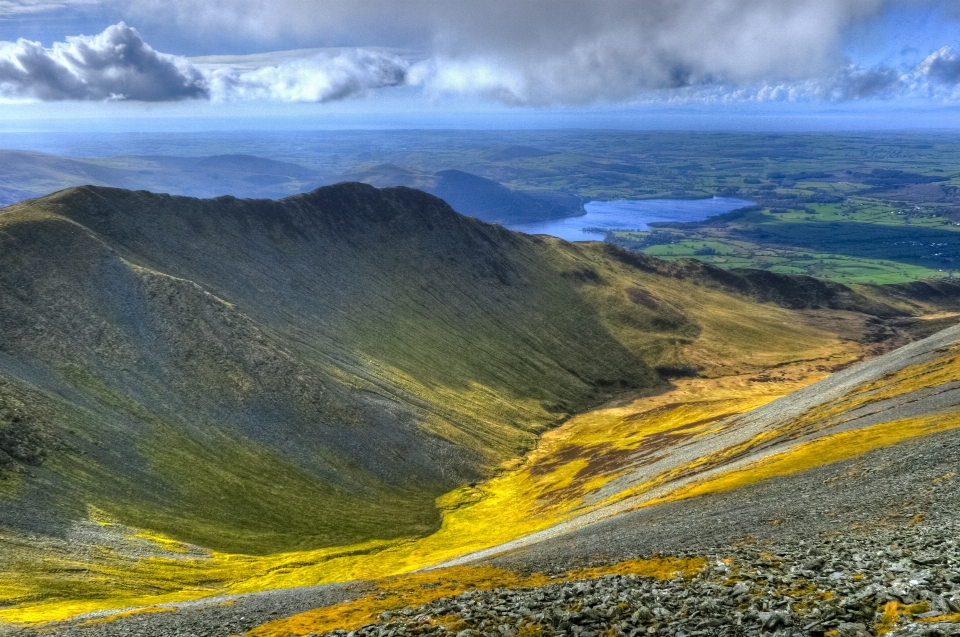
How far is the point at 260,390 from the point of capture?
110000 mm

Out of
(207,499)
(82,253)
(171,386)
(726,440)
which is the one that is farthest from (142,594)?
(82,253)

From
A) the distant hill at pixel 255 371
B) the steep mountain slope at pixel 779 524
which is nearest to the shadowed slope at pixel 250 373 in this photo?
the distant hill at pixel 255 371

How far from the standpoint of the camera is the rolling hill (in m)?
75.2

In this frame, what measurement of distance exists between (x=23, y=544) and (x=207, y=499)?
2316cm

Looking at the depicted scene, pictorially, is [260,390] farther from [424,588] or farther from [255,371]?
[424,588]

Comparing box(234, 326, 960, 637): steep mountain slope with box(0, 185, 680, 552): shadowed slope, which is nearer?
box(234, 326, 960, 637): steep mountain slope

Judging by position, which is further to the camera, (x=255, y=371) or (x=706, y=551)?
(x=255, y=371)

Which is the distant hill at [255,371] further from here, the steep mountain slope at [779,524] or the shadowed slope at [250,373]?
the steep mountain slope at [779,524]

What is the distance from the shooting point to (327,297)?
154 metres

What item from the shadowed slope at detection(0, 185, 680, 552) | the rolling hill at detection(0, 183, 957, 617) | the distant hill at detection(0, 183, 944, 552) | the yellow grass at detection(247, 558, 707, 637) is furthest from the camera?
the shadowed slope at detection(0, 185, 680, 552)

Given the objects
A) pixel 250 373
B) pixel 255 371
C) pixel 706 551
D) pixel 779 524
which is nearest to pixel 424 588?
pixel 706 551

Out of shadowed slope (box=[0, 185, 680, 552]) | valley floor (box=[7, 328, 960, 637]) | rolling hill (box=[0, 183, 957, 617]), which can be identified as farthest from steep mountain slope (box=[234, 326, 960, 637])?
shadowed slope (box=[0, 185, 680, 552])

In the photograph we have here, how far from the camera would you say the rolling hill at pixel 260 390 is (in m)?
75.2

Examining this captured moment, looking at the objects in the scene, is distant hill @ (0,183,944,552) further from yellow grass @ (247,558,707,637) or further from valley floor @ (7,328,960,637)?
yellow grass @ (247,558,707,637)
